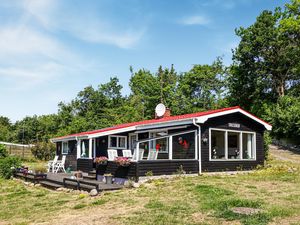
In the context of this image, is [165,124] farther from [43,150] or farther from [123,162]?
[43,150]

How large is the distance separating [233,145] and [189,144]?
114 inches

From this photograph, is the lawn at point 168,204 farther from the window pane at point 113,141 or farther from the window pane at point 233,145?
the window pane at point 113,141

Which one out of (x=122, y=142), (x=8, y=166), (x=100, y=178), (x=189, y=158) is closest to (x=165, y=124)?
(x=189, y=158)

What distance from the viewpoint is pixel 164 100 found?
44750mm

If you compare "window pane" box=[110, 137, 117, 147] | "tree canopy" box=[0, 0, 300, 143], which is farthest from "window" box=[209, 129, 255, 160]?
"tree canopy" box=[0, 0, 300, 143]

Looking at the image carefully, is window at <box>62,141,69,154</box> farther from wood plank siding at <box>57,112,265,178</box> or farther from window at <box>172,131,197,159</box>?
window at <box>172,131,197,159</box>

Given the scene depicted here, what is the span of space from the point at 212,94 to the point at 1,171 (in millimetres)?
31884

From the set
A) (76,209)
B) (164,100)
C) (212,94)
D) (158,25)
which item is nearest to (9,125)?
(164,100)

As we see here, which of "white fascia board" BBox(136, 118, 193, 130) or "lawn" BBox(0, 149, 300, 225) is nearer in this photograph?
"lawn" BBox(0, 149, 300, 225)

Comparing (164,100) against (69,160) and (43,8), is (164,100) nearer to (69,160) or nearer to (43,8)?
(69,160)

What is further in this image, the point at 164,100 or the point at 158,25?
the point at 164,100

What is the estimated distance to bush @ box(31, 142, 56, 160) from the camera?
110 feet

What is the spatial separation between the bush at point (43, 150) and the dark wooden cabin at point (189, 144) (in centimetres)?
1417

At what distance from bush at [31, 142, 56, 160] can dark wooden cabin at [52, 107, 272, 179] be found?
14.2 meters
